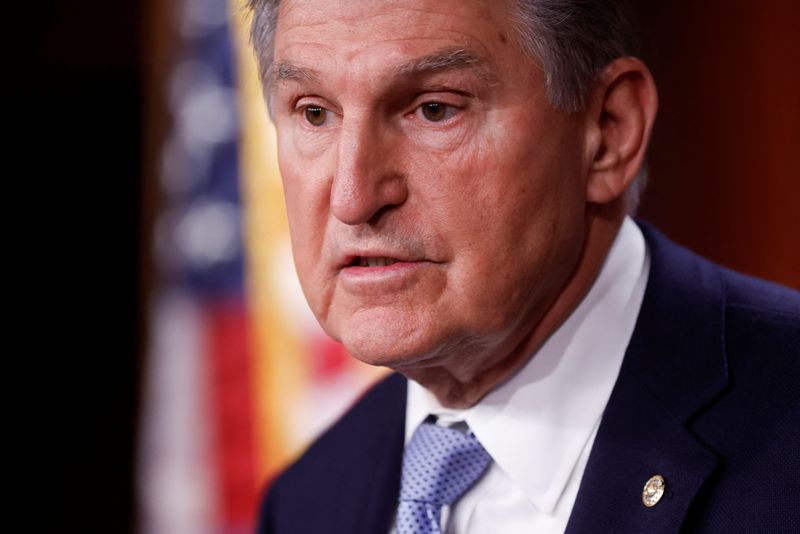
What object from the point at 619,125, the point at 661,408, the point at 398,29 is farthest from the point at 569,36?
the point at 661,408

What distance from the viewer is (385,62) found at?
5.36 ft

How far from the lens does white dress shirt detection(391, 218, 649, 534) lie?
1.80 m

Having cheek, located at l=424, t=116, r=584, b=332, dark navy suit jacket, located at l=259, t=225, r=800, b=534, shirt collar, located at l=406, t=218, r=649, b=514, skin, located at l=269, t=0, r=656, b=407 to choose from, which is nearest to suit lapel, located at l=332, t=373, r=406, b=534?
dark navy suit jacket, located at l=259, t=225, r=800, b=534

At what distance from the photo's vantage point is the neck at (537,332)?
1.88 meters

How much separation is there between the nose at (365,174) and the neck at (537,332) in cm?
36

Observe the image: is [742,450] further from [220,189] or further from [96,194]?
[96,194]

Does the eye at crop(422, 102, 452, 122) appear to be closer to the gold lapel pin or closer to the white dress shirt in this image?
the white dress shirt

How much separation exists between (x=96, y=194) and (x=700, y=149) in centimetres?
275

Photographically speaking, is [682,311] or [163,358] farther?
[163,358]

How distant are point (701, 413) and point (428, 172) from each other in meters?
0.61

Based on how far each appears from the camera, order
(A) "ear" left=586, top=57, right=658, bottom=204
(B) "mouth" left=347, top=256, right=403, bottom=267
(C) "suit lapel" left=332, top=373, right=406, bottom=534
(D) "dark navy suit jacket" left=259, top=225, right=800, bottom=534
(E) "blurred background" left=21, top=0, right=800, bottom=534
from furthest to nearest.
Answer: (E) "blurred background" left=21, top=0, right=800, bottom=534
(C) "suit lapel" left=332, top=373, right=406, bottom=534
(A) "ear" left=586, top=57, right=658, bottom=204
(B) "mouth" left=347, top=256, right=403, bottom=267
(D) "dark navy suit jacket" left=259, top=225, right=800, bottom=534

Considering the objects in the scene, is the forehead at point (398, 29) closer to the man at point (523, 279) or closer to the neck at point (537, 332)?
the man at point (523, 279)

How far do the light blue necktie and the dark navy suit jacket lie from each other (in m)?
0.19

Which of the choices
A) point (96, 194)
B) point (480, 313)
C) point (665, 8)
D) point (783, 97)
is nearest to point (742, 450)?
point (480, 313)
